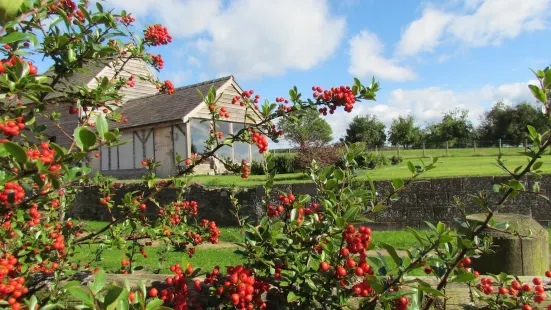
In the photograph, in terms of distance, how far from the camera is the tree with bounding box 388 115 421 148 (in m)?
54.9

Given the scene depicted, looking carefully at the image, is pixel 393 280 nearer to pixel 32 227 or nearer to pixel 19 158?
pixel 19 158

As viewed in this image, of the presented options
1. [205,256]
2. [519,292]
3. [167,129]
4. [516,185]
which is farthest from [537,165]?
[167,129]

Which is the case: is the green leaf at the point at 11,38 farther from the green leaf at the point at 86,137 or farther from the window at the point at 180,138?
the window at the point at 180,138

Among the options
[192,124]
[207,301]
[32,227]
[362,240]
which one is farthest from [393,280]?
[192,124]

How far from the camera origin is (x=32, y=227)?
2395mm

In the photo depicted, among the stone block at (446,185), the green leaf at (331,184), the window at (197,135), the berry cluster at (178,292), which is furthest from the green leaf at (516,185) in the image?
the window at (197,135)

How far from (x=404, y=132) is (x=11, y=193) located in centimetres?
5713

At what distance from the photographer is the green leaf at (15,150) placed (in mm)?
1083

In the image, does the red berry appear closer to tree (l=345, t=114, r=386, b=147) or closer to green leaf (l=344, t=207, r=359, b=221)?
green leaf (l=344, t=207, r=359, b=221)

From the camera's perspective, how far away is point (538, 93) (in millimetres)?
1440

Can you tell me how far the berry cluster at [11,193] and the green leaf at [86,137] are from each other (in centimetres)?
62

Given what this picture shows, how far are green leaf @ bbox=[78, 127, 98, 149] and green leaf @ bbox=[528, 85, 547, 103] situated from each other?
1.51 meters

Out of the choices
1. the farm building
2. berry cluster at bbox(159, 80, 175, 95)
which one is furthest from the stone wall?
the farm building

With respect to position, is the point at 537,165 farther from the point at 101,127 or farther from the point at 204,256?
the point at 204,256
